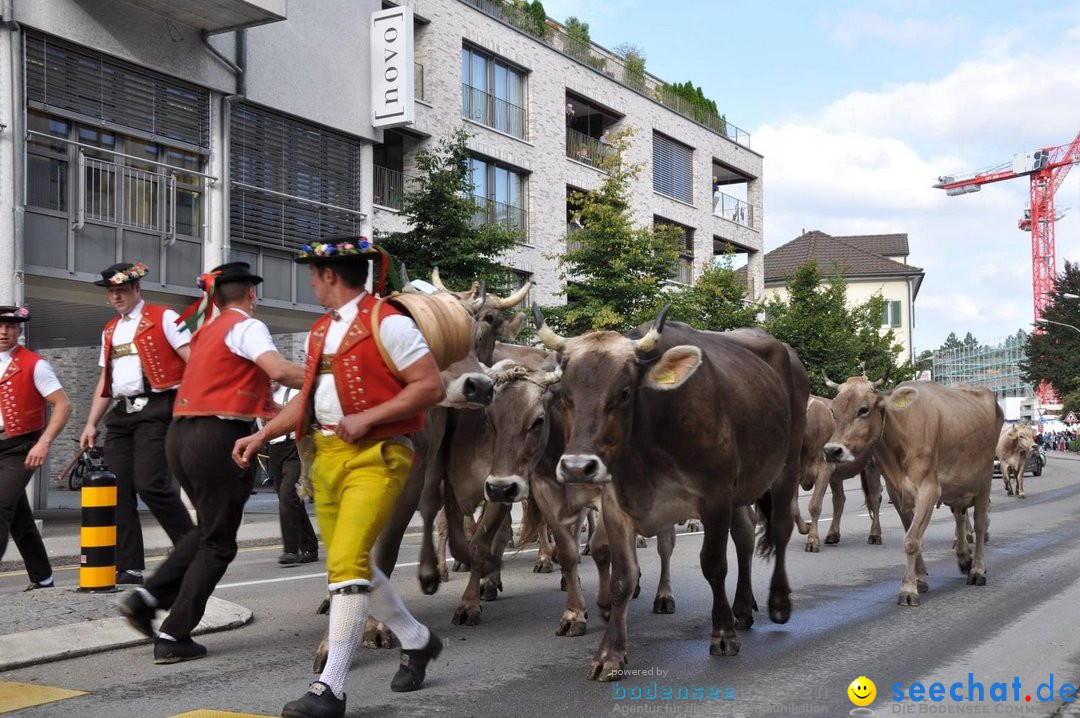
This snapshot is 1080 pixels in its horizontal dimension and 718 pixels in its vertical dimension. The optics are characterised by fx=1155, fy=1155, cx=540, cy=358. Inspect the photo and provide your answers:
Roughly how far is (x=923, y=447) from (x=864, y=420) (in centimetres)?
58

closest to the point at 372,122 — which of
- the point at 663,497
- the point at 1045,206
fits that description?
the point at 663,497

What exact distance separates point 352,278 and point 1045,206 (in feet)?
414

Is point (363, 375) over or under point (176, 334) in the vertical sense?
under

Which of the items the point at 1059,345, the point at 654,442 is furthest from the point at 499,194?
the point at 1059,345

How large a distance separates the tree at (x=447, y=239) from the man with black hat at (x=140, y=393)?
14732 mm

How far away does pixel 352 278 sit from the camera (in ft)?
18.1

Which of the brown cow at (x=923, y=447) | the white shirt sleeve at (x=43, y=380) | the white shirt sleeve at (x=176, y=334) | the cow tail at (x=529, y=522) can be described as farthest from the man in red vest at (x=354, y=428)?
the brown cow at (x=923, y=447)

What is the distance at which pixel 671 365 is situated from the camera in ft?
21.4

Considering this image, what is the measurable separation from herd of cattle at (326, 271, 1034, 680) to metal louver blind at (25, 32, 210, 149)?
11.3 m

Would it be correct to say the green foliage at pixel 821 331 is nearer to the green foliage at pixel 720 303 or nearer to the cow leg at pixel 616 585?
the green foliage at pixel 720 303

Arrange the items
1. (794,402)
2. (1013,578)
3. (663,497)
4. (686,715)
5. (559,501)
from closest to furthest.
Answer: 1. (686,715)
2. (663,497)
3. (559,501)
4. (794,402)
5. (1013,578)

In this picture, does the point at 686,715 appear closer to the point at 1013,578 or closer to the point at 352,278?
the point at 352,278

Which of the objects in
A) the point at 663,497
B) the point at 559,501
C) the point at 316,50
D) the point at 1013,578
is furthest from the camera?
the point at 316,50

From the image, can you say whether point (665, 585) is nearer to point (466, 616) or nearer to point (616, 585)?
point (466, 616)
